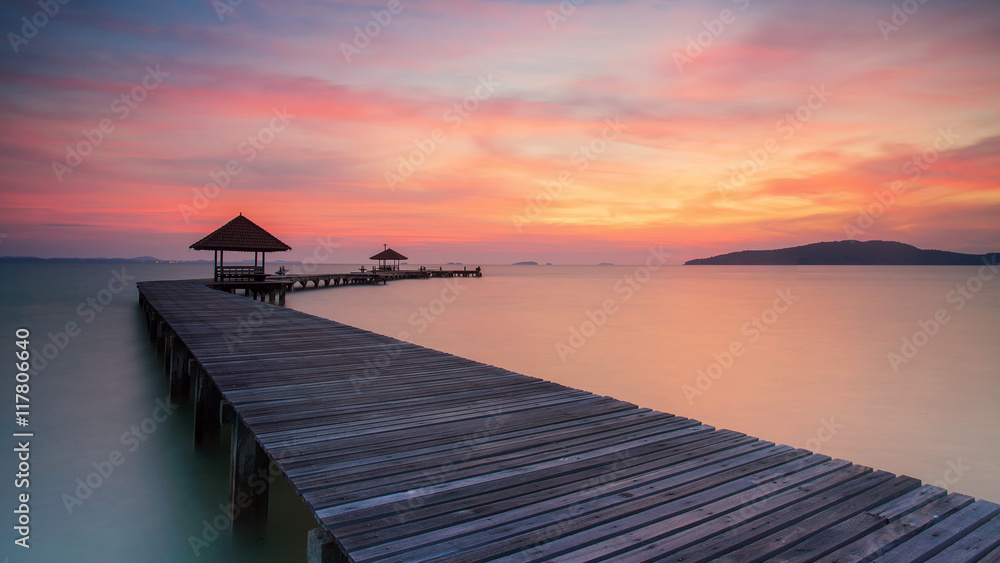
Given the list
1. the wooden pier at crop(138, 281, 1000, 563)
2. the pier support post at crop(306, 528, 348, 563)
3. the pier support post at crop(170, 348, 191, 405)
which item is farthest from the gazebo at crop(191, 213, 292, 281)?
the pier support post at crop(306, 528, 348, 563)

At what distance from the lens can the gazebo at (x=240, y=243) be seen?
2297 centimetres

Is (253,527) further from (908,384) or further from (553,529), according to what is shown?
(908,384)

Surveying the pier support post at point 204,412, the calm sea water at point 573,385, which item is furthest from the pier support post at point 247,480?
the pier support post at point 204,412

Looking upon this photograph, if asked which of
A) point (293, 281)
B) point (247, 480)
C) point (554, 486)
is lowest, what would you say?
point (293, 281)

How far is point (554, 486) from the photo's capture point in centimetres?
262

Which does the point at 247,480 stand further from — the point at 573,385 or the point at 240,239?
the point at 240,239

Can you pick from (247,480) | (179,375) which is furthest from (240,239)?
(247,480)

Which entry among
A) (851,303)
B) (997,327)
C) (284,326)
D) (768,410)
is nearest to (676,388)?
(768,410)

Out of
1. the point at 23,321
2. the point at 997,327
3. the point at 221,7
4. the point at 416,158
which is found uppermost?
the point at 221,7

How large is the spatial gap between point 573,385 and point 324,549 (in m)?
8.51

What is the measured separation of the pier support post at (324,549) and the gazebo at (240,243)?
23.7m

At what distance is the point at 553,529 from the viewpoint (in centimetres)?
218

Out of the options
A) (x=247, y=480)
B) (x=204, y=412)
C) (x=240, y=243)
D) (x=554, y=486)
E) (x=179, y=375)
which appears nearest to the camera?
(x=554, y=486)

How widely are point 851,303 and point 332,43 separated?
1189 inches
